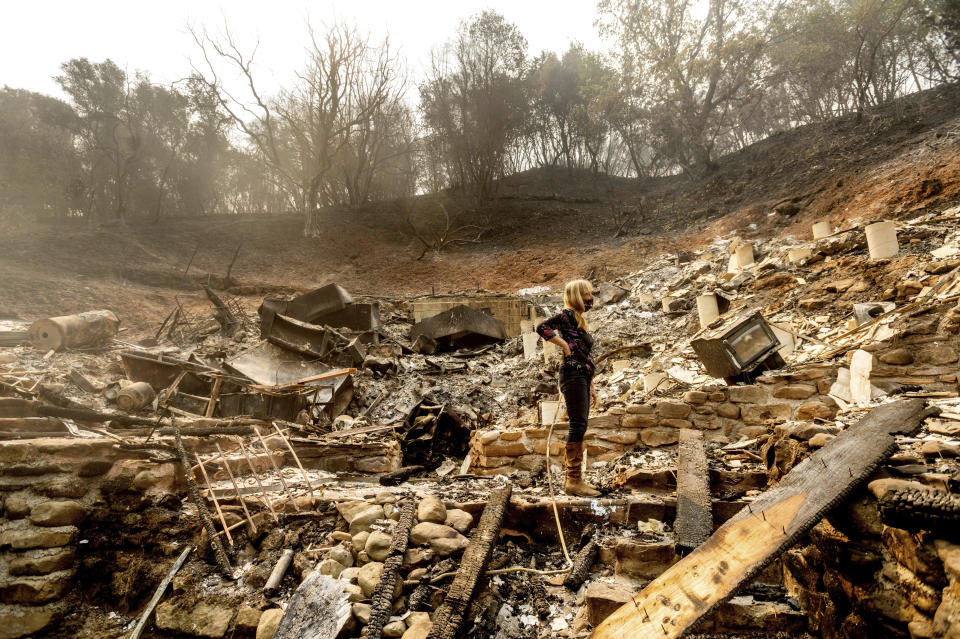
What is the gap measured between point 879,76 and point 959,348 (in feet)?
77.5

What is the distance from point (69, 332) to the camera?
27.7 ft

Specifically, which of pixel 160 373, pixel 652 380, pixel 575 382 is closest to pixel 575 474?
pixel 575 382

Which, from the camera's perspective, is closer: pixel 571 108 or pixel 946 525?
pixel 946 525

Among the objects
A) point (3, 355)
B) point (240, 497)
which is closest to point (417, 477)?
point (240, 497)

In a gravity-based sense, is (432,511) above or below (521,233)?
below

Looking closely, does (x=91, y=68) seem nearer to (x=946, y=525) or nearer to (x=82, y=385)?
(x=82, y=385)

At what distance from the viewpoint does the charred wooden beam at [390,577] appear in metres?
2.31

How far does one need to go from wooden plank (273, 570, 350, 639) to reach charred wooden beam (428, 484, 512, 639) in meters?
0.56

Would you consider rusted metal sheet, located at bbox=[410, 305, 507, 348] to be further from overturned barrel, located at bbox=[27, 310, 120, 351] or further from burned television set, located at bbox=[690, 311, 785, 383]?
burned television set, located at bbox=[690, 311, 785, 383]

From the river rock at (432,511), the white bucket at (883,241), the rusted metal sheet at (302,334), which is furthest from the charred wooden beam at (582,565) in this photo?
the rusted metal sheet at (302,334)

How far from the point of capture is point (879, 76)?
18844 mm

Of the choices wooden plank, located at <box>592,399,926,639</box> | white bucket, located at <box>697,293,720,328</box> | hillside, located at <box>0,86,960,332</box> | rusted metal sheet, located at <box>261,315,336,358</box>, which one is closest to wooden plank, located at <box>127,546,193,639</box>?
wooden plank, located at <box>592,399,926,639</box>

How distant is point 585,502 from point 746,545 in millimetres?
1327

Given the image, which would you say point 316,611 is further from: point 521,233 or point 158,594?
point 521,233
